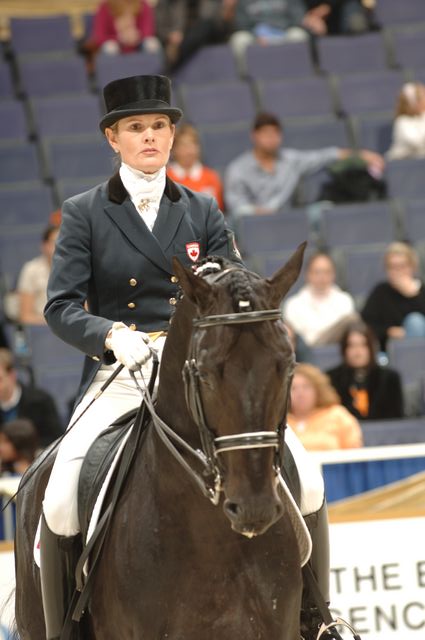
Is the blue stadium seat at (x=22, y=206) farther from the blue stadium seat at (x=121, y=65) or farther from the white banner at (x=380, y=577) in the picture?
the white banner at (x=380, y=577)

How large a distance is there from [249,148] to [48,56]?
2.45 m

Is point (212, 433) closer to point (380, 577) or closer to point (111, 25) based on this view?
point (380, 577)

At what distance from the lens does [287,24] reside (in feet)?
45.5

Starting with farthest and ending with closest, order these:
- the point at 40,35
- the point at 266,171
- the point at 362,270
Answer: the point at 40,35 < the point at 266,171 < the point at 362,270

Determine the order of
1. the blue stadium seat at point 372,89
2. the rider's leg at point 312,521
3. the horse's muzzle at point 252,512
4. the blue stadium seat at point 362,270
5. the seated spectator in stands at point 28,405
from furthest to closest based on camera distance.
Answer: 1. the blue stadium seat at point 372,89
2. the blue stadium seat at point 362,270
3. the seated spectator in stands at point 28,405
4. the rider's leg at point 312,521
5. the horse's muzzle at point 252,512

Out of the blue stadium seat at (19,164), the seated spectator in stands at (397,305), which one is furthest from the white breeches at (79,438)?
the blue stadium seat at (19,164)

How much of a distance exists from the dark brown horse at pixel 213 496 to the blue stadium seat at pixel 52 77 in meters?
9.14

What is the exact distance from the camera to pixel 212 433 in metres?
3.47

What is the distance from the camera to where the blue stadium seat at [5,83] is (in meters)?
12.7

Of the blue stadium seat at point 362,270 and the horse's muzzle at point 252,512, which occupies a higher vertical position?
the blue stadium seat at point 362,270

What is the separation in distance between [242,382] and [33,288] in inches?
282

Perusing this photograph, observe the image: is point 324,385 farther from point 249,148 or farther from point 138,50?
point 138,50

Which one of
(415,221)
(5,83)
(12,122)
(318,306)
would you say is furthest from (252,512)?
(5,83)

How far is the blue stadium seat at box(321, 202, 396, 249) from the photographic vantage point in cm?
1122
